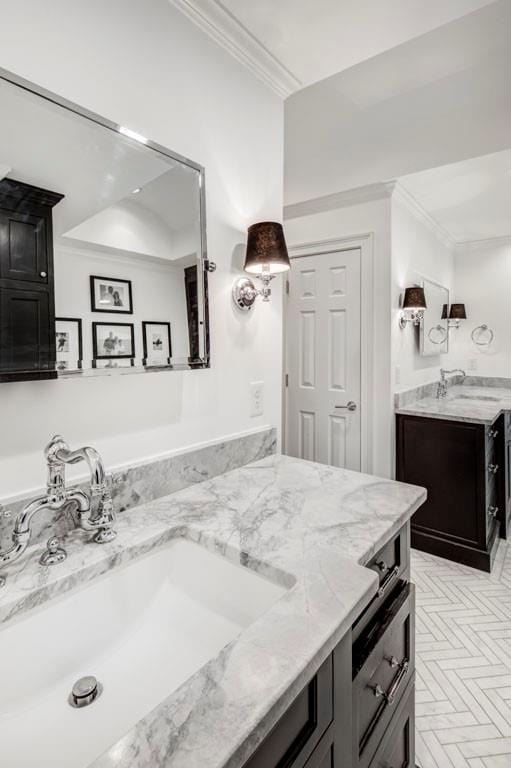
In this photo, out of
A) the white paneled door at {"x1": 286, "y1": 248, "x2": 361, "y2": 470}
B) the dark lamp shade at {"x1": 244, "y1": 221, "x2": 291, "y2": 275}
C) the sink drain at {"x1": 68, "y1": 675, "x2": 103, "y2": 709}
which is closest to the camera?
the sink drain at {"x1": 68, "y1": 675, "x2": 103, "y2": 709}

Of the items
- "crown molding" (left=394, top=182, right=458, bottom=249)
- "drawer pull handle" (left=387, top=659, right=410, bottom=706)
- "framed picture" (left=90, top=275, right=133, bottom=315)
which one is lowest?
"drawer pull handle" (left=387, top=659, right=410, bottom=706)

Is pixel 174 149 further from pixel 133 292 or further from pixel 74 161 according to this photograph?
pixel 133 292

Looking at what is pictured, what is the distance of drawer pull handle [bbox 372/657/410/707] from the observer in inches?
37.8

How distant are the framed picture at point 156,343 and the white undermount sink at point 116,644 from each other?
0.49m

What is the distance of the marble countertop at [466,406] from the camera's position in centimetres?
254

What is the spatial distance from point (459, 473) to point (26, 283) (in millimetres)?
2534

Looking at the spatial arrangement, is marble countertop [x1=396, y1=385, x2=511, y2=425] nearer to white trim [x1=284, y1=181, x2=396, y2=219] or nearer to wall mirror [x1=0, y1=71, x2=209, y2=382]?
white trim [x1=284, y1=181, x2=396, y2=219]

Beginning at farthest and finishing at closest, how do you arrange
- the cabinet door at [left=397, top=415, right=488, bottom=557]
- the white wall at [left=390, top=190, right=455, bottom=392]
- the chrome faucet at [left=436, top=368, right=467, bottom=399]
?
the chrome faucet at [left=436, top=368, right=467, bottom=399] → the white wall at [left=390, top=190, right=455, bottom=392] → the cabinet door at [left=397, top=415, right=488, bottom=557]

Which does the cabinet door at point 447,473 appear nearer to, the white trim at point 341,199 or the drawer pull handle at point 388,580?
the white trim at point 341,199

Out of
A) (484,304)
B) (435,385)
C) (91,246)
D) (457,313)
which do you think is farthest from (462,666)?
(484,304)

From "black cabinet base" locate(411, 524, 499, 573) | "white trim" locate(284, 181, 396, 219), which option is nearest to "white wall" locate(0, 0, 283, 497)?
"white trim" locate(284, 181, 396, 219)

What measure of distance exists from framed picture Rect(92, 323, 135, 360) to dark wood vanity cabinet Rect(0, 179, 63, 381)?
0.35 feet

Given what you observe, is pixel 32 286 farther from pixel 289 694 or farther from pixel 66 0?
pixel 289 694

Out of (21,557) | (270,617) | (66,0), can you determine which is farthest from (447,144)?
(21,557)
